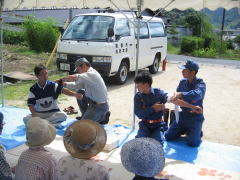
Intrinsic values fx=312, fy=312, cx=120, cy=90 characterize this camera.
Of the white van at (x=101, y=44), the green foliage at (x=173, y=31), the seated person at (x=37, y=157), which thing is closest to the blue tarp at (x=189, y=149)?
the seated person at (x=37, y=157)

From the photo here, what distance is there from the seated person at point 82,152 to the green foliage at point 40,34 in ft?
43.0

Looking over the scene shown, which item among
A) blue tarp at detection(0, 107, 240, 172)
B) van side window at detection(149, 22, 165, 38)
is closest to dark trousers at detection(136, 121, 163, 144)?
blue tarp at detection(0, 107, 240, 172)

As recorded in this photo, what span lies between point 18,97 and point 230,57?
49.7 ft

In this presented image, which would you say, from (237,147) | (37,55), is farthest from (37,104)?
(37,55)

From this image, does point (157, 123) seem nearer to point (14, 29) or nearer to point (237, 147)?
point (237, 147)

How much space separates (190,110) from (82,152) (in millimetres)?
2704

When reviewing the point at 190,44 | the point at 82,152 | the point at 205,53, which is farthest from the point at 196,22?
the point at 82,152

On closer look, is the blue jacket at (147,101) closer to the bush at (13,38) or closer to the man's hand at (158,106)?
the man's hand at (158,106)

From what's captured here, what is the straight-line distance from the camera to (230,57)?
1927 cm

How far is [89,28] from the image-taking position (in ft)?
29.0

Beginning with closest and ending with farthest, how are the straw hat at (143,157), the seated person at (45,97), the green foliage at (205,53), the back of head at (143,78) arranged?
the straw hat at (143,157)
the back of head at (143,78)
the seated person at (45,97)
the green foliage at (205,53)

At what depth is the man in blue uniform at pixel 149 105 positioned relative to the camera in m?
4.01

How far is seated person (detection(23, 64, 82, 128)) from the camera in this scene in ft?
15.7

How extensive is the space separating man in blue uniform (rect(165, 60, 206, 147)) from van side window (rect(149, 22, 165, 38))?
6.57 meters
